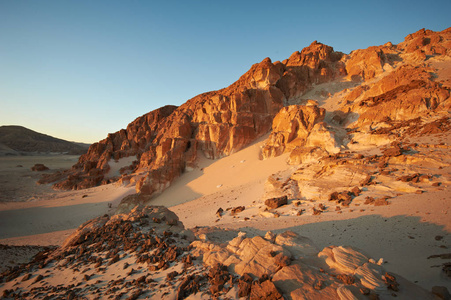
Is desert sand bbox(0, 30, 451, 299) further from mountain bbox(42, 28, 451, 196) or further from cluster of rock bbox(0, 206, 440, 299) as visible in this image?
mountain bbox(42, 28, 451, 196)

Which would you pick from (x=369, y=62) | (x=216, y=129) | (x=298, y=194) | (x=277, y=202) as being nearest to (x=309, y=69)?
(x=369, y=62)

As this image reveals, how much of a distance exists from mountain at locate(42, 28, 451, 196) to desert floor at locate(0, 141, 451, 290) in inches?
106

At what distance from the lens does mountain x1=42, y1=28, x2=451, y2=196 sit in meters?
18.4

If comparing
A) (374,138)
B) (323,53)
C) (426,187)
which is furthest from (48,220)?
(323,53)

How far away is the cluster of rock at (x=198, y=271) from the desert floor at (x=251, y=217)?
63.6 inches

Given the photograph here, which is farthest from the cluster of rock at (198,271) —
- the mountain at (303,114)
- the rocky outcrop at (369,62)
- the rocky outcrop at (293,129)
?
the rocky outcrop at (369,62)

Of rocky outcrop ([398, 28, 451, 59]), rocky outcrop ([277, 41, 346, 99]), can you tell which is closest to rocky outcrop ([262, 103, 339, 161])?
rocky outcrop ([277, 41, 346, 99])

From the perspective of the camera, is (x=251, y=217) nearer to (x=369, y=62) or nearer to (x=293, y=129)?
(x=293, y=129)

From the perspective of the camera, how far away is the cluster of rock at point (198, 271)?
12.7 ft

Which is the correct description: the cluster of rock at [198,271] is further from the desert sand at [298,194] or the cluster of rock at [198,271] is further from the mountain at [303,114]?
the mountain at [303,114]

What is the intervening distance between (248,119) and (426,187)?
2145cm

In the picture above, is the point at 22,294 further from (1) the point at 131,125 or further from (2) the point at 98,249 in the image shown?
(1) the point at 131,125

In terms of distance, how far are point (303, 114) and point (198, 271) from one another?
2197cm

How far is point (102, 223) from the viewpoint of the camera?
927 cm
